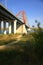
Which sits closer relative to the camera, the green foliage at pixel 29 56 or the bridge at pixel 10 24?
the green foliage at pixel 29 56

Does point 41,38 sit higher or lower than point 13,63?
higher

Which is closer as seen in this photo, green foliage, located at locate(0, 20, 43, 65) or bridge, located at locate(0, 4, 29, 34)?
green foliage, located at locate(0, 20, 43, 65)

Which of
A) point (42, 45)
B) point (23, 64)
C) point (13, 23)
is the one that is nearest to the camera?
point (23, 64)

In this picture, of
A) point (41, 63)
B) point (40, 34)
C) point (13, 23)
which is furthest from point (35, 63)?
point (13, 23)

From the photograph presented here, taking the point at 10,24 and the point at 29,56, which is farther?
the point at 10,24

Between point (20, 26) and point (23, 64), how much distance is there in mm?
87321

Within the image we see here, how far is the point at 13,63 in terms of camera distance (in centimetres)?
1203

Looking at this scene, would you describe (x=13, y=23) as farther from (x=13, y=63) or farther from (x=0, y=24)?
(x=13, y=63)

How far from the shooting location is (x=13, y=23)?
229 feet

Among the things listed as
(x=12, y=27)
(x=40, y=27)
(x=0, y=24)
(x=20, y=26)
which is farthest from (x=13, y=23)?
(x=40, y=27)

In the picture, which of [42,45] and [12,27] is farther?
[12,27]

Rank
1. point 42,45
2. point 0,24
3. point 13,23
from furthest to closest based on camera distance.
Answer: point 0,24
point 13,23
point 42,45

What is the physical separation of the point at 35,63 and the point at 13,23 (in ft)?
190

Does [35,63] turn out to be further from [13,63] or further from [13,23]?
[13,23]
